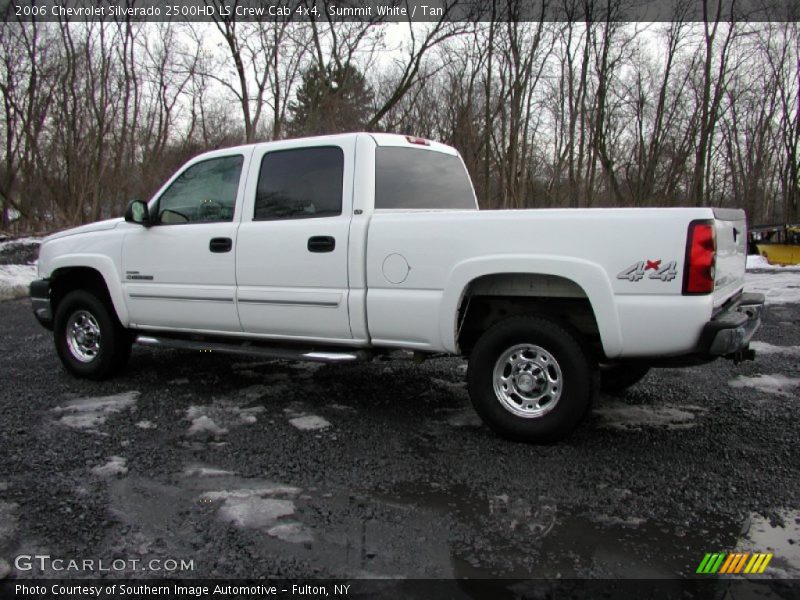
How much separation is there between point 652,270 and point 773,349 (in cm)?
446

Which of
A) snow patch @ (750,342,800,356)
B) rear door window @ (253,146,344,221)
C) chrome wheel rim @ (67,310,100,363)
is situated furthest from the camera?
snow patch @ (750,342,800,356)

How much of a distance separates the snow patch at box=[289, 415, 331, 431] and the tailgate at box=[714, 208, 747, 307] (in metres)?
2.68

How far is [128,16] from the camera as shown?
2228cm

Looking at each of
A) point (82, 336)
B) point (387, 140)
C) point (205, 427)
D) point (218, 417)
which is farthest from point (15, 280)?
point (387, 140)

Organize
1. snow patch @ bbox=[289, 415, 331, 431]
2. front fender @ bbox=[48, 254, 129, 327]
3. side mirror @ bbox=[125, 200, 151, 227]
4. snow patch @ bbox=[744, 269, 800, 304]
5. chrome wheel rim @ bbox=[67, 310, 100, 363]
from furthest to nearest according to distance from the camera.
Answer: snow patch @ bbox=[744, 269, 800, 304]
chrome wheel rim @ bbox=[67, 310, 100, 363]
front fender @ bbox=[48, 254, 129, 327]
side mirror @ bbox=[125, 200, 151, 227]
snow patch @ bbox=[289, 415, 331, 431]

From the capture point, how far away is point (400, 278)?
4.05 m

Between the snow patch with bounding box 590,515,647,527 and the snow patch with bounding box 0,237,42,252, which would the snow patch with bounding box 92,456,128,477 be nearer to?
the snow patch with bounding box 590,515,647,527

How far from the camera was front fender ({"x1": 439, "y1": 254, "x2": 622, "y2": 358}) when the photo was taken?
3.48m

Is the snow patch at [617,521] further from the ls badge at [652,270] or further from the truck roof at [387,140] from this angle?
the truck roof at [387,140]

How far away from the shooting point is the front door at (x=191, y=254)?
485 cm

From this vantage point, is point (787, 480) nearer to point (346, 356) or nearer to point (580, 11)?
point (346, 356)

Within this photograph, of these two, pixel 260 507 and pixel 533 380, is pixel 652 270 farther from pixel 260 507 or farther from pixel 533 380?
pixel 260 507

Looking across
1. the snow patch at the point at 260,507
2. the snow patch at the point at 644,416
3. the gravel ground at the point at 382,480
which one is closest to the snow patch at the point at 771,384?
the gravel ground at the point at 382,480

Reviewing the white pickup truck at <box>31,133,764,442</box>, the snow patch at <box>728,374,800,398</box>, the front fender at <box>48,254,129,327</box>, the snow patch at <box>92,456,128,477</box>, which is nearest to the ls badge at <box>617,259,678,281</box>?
the white pickup truck at <box>31,133,764,442</box>
